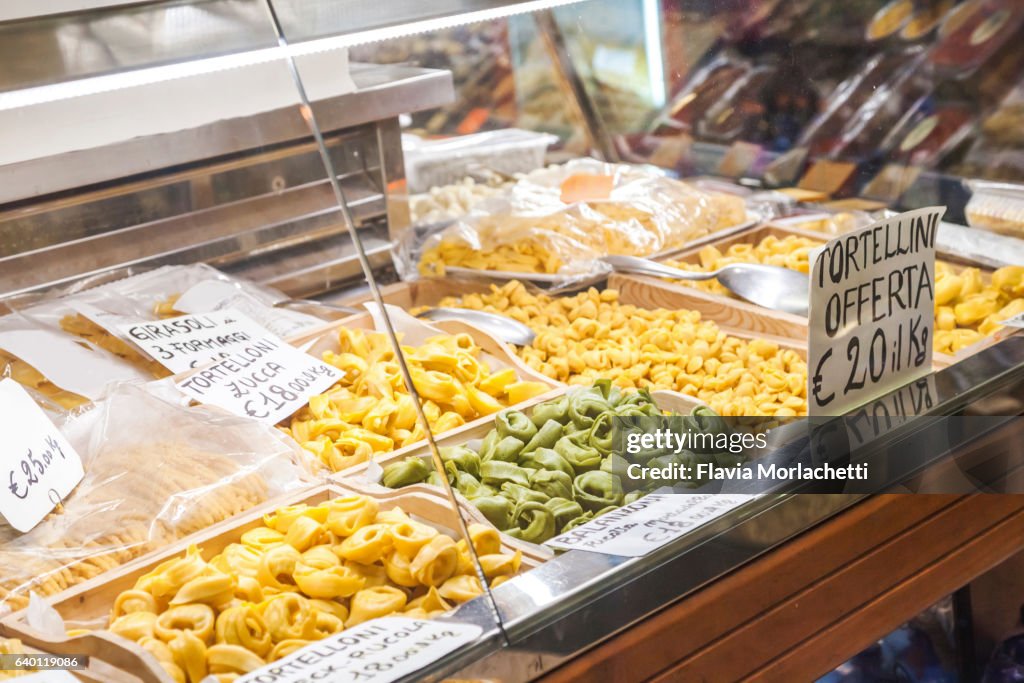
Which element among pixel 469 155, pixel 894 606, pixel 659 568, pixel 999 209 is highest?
pixel 469 155

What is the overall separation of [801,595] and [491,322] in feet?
2.71

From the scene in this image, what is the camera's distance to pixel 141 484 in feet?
4.32

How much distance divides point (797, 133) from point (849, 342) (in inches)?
47.6

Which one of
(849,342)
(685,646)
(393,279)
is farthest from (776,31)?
(685,646)

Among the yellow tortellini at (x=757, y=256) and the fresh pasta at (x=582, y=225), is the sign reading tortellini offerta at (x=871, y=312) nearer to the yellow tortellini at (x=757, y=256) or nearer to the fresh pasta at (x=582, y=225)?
the yellow tortellini at (x=757, y=256)

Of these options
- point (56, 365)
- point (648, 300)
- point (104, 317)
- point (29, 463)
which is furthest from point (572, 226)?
point (29, 463)

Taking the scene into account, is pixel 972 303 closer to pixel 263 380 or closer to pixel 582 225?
pixel 582 225

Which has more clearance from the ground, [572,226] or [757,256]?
[572,226]

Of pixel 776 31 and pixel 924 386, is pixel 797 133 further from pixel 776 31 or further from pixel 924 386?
pixel 924 386

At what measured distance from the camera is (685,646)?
4.10ft

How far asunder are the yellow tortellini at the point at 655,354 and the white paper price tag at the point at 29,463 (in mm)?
770

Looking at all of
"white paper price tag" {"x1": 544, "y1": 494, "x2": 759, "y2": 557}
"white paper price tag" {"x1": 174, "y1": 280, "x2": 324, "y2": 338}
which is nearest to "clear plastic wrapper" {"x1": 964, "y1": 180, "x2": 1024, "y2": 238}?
"white paper price tag" {"x1": 544, "y1": 494, "x2": 759, "y2": 557}

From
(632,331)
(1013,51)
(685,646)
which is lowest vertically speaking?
(685,646)

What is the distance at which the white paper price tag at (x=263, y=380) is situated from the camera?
160 cm
